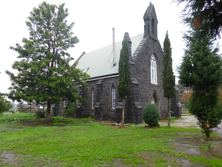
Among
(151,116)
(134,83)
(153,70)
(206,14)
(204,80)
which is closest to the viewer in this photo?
(206,14)

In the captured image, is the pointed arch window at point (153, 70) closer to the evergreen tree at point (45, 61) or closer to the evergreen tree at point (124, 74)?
the evergreen tree at point (124, 74)

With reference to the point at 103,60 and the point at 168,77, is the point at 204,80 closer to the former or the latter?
the point at 168,77

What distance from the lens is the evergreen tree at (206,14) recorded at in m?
3.71

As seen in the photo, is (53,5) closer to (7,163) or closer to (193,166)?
(7,163)

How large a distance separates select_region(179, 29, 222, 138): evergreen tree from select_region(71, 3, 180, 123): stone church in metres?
6.63

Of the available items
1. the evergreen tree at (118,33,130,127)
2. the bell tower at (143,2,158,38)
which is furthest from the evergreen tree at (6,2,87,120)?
the bell tower at (143,2,158,38)

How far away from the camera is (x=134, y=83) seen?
16016 millimetres

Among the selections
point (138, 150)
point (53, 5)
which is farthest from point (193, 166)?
point (53, 5)

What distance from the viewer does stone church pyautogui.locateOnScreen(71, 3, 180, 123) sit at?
632 inches

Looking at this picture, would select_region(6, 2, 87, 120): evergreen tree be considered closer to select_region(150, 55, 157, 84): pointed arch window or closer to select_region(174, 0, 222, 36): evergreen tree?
select_region(150, 55, 157, 84): pointed arch window

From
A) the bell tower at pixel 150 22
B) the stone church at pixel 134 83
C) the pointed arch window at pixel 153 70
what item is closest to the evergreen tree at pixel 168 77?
the stone church at pixel 134 83

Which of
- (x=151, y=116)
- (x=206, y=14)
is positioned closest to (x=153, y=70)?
(x=151, y=116)

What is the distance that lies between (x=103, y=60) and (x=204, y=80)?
15.6 meters

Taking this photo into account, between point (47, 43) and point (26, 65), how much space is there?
2.90 metres
